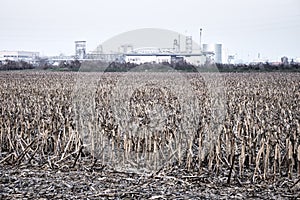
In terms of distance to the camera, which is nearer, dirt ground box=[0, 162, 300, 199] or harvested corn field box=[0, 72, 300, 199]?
dirt ground box=[0, 162, 300, 199]

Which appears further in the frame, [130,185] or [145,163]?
[145,163]

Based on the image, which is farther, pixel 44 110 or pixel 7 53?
pixel 7 53

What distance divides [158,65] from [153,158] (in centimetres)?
3887

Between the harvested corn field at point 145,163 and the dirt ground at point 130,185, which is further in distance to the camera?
the harvested corn field at point 145,163

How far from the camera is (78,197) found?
5.19m

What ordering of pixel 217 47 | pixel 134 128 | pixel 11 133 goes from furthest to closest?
pixel 217 47 → pixel 134 128 → pixel 11 133

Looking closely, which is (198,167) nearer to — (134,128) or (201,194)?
(201,194)

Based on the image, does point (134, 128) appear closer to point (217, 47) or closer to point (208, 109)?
point (208, 109)

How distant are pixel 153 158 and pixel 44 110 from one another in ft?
17.1

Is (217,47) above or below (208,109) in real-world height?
above

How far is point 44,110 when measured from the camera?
1123cm

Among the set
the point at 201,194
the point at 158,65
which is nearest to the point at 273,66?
the point at 158,65

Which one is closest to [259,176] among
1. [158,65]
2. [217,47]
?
[158,65]

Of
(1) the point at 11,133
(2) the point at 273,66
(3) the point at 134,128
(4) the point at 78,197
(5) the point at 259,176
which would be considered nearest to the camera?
(4) the point at 78,197
